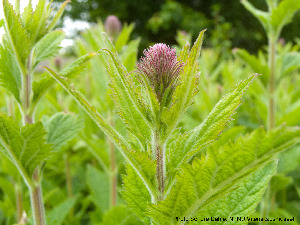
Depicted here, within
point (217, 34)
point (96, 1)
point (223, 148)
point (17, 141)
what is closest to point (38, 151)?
point (17, 141)

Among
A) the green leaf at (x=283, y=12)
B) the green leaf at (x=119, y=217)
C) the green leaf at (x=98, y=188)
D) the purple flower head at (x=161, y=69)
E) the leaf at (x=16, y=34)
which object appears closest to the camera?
the purple flower head at (x=161, y=69)

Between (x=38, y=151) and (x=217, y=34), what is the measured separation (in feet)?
19.1

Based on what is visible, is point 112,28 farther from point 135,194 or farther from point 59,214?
point 135,194

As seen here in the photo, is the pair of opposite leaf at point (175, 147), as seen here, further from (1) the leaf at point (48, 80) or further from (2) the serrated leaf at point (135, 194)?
(1) the leaf at point (48, 80)

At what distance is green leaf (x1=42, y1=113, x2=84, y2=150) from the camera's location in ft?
3.26

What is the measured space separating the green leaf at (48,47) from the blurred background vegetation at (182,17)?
9632 mm

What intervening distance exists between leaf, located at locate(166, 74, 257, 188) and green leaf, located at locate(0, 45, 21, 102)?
490mm

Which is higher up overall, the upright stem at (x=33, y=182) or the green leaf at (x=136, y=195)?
the upright stem at (x=33, y=182)

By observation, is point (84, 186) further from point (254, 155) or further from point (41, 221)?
point (254, 155)

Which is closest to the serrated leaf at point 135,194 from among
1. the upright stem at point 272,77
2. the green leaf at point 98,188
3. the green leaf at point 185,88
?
the green leaf at point 185,88

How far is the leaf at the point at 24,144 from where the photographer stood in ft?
2.56

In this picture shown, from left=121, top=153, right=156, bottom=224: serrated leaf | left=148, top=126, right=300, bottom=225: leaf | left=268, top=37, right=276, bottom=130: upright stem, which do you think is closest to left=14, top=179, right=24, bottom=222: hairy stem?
left=121, top=153, right=156, bottom=224: serrated leaf

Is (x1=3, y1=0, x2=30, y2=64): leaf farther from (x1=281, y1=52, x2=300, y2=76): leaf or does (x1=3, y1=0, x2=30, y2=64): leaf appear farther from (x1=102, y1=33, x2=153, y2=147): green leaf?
(x1=281, y1=52, x2=300, y2=76): leaf

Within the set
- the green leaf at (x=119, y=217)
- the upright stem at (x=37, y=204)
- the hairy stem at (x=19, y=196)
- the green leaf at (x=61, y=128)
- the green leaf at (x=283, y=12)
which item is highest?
the green leaf at (x=283, y=12)
